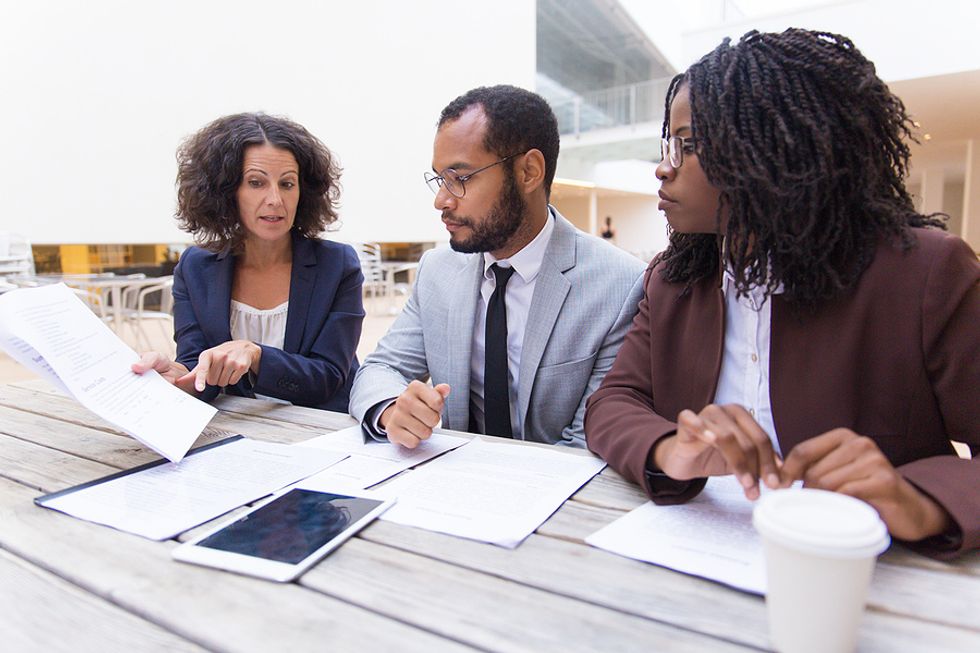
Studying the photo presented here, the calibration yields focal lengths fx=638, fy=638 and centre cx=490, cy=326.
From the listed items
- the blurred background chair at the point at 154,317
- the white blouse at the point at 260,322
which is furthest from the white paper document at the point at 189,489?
the blurred background chair at the point at 154,317

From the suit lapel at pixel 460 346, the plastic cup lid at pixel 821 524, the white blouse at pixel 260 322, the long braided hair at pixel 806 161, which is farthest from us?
the white blouse at pixel 260 322

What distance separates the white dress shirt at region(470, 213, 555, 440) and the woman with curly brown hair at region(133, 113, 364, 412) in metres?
0.42

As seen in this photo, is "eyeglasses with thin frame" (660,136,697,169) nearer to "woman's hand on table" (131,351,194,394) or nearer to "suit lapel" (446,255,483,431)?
"suit lapel" (446,255,483,431)

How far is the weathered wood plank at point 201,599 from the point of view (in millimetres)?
565

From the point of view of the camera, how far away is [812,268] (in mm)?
937

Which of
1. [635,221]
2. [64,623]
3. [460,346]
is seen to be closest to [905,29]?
[460,346]

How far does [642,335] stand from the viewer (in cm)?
120

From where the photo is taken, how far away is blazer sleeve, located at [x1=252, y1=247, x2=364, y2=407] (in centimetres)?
156

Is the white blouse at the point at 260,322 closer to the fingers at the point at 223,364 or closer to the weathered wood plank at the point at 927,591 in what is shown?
the fingers at the point at 223,364

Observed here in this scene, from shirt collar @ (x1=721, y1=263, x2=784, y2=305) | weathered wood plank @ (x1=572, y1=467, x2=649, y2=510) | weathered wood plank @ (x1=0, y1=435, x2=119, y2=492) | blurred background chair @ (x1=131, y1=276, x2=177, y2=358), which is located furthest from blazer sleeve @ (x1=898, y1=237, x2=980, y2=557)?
blurred background chair @ (x1=131, y1=276, x2=177, y2=358)

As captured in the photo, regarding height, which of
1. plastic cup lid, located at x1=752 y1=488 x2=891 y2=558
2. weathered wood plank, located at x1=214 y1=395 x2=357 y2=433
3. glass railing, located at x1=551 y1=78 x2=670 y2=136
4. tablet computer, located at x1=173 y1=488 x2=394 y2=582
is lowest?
weathered wood plank, located at x1=214 y1=395 x2=357 y2=433

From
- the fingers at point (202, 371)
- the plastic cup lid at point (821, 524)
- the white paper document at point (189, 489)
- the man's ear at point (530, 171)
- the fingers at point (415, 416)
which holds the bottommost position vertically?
the white paper document at point (189, 489)

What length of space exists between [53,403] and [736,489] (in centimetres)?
147

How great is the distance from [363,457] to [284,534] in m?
0.32
